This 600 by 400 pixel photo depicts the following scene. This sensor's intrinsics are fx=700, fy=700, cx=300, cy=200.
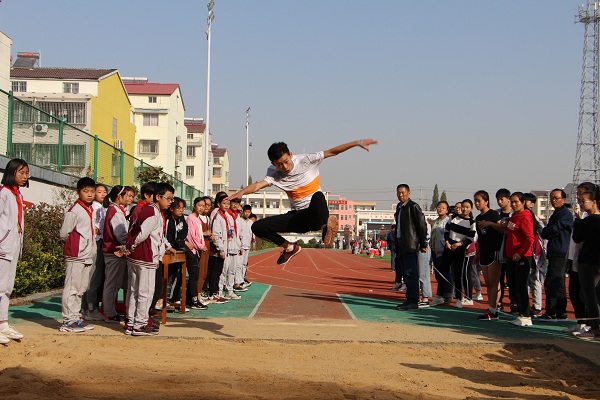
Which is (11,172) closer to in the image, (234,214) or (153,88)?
(234,214)

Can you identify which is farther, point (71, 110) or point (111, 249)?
point (71, 110)

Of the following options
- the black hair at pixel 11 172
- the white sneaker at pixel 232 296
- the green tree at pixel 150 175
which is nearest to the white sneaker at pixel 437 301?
the white sneaker at pixel 232 296

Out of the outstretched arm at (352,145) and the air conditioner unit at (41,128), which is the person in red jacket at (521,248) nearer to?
the outstretched arm at (352,145)

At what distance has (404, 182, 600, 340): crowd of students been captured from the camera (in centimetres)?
873

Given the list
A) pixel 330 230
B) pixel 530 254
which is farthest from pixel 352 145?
pixel 530 254

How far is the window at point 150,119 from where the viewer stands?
6153 cm

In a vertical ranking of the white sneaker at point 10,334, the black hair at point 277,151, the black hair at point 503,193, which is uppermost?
the black hair at point 277,151

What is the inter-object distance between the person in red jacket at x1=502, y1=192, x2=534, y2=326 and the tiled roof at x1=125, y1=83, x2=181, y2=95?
179 feet

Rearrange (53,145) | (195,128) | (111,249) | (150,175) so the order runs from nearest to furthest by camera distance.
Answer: (111,249)
(53,145)
(150,175)
(195,128)

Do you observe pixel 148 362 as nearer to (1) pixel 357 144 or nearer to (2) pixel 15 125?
(1) pixel 357 144

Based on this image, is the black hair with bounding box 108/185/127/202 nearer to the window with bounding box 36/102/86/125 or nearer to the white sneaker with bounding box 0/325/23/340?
the white sneaker with bounding box 0/325/23/340

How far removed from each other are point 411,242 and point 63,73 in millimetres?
40003

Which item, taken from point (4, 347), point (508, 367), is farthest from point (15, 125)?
point (508, 367)

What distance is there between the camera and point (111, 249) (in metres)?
9.35
